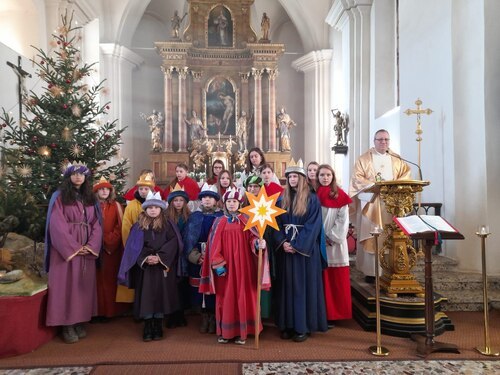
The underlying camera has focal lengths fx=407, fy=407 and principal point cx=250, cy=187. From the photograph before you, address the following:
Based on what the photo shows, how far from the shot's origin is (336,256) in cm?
461

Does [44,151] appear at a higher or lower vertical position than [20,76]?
lower

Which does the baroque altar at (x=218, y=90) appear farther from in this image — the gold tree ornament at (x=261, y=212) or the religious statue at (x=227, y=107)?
the gold tree ornament at (x=261, y=212)

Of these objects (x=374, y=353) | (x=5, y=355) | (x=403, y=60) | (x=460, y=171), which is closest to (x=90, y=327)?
(x=5, y=355)

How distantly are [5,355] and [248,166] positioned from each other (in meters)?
3.58

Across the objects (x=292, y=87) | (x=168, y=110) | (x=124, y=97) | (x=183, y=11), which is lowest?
(x=168, y=110)

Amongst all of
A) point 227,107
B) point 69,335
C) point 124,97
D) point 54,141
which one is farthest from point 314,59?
point 69,335

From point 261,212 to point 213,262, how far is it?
0.69 meters

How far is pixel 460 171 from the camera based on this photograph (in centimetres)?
605

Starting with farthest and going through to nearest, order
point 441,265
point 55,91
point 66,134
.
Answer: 1. point 441,265
2. point 55,91
3. point 66,134

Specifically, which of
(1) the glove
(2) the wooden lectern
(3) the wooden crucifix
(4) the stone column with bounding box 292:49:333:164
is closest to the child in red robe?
(1) the glove

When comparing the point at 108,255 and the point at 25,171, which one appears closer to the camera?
the point at 108,255

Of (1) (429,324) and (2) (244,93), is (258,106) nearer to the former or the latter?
(2) (244,93)

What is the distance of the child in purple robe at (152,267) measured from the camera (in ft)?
13.8

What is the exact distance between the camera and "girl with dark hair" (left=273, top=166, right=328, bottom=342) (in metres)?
4.11
